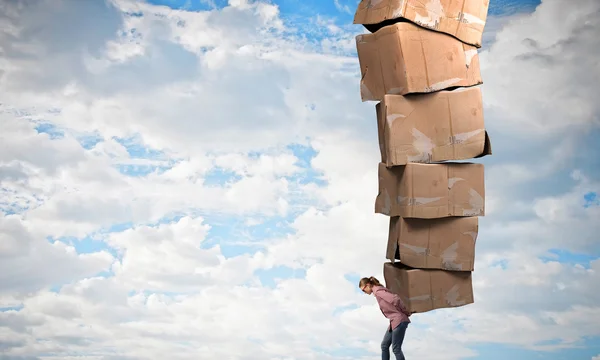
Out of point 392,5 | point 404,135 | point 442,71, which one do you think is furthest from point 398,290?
point 392,5

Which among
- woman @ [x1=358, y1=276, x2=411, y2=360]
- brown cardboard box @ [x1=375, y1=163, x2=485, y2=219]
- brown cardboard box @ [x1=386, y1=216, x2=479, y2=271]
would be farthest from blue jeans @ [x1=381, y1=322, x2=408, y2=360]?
brown cardboard box @ [x1=375, y1=163, x2=485, y2=219]

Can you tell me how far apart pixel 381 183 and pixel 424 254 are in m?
0.70

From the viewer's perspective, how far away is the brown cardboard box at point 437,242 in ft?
19.7

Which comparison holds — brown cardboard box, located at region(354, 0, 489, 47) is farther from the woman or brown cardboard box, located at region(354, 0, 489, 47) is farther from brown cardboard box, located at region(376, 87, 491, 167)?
the woman

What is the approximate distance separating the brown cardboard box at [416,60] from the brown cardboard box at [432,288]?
4.79ft

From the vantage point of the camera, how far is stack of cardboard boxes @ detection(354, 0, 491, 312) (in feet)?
19.2

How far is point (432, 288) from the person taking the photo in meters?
6.09

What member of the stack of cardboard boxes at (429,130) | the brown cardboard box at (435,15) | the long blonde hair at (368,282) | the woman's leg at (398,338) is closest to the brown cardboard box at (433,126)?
the stack of cardboard boxes at (429,130)

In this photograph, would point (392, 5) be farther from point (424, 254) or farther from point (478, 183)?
point (424, 254)

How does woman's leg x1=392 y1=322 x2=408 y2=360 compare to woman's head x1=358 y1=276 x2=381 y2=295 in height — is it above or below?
A: below

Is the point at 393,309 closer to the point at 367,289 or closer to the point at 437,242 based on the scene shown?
the point at 367,289

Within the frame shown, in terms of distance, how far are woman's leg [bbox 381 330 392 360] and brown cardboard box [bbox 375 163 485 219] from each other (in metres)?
0.95

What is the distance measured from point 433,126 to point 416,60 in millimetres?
536

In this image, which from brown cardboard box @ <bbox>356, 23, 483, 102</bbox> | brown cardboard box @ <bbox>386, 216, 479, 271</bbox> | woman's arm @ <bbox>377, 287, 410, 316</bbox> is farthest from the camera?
brown cardboard box @ <bbox>386, 216, 479, 271</bbox>
